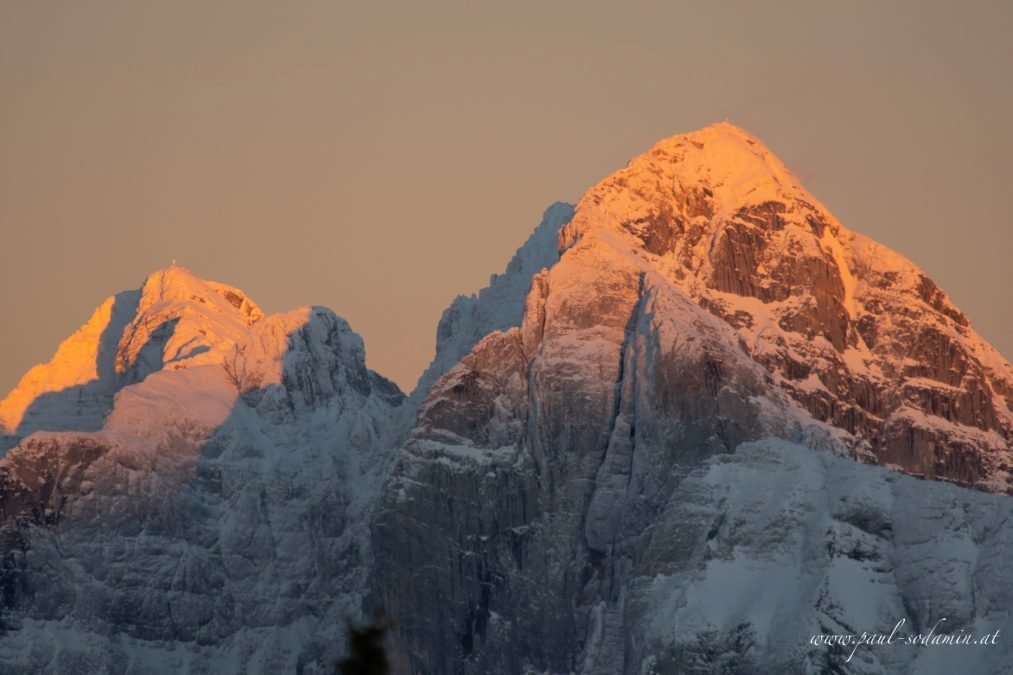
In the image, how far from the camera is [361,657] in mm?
103812
